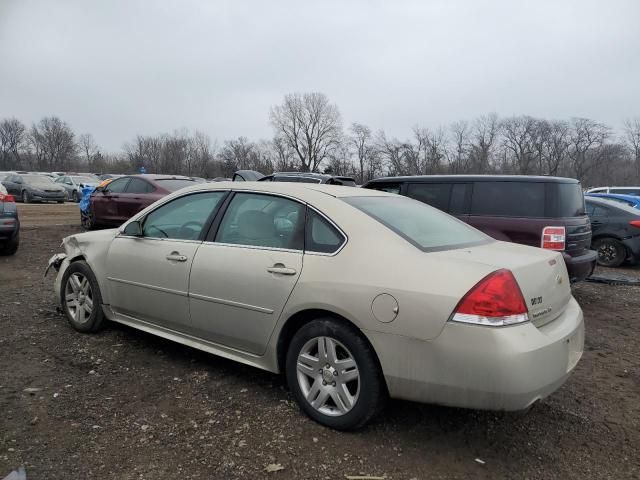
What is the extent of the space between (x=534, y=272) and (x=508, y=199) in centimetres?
344

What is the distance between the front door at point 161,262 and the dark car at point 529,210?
363 cm

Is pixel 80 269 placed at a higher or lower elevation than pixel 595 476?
higher

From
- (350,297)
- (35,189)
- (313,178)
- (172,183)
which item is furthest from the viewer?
(35,189)

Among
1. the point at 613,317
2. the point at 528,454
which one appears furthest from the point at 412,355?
the point at 613,317

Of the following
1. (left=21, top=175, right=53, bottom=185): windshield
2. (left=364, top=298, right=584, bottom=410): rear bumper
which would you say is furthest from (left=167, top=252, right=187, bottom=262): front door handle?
(left=21, top=175, right=53, bottom=185): windshield

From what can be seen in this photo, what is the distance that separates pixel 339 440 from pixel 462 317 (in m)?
1.05

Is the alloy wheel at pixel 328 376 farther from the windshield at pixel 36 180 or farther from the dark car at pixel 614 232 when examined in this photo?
the windshield at pixel 36 180

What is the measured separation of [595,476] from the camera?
2.66 metres

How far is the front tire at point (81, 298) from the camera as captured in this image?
447 cm

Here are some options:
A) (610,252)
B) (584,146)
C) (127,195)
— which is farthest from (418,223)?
(584,146)

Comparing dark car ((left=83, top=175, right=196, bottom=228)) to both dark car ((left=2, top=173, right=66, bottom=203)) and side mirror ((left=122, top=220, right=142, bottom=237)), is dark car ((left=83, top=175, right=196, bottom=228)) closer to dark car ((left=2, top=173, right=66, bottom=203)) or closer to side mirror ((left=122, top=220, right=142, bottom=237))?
side mirror ((left=122, top=220, right=142, bottom=237))

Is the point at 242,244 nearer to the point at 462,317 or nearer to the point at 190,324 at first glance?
the point at 190,324

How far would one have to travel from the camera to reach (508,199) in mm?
6082

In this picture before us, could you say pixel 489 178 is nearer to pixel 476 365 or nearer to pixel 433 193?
pixel 433 193
